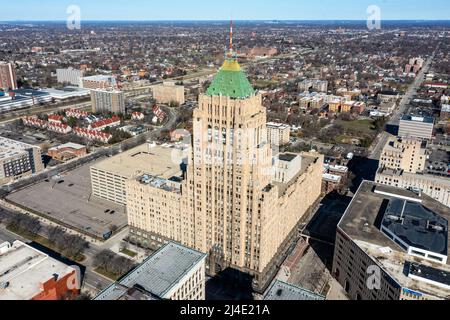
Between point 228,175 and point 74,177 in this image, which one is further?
point 74,177

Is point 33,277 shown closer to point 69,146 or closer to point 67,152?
point 67,152

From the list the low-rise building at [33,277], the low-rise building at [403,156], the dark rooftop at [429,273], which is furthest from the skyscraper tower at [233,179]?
the low-rise building at [403,156]

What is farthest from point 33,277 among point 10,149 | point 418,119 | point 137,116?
point 418,119

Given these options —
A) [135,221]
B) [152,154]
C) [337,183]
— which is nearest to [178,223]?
[135,221]

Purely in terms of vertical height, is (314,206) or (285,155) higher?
(285,155)

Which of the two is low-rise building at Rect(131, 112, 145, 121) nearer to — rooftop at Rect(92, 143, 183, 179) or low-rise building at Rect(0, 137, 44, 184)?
low-rise building at Rect(0, 137, 44, 184)
